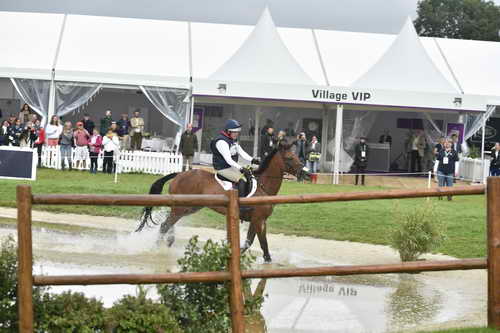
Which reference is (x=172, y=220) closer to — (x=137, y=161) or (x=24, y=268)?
(x=24, y=268)

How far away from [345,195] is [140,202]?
60.1 inches

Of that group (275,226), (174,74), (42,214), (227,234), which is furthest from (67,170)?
(227,234)

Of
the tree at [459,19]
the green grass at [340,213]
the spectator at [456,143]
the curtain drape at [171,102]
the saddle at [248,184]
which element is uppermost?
the tree at [459,19]

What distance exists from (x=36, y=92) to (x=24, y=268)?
23.8m

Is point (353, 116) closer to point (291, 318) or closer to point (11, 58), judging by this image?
point (11, 58)

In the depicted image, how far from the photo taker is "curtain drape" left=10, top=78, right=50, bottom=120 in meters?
29.3

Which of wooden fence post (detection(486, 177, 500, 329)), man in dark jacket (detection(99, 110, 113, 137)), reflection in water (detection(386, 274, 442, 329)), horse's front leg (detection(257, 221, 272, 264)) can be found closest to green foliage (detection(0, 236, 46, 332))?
horse's front leg (detection(257, 221, 272, 264))

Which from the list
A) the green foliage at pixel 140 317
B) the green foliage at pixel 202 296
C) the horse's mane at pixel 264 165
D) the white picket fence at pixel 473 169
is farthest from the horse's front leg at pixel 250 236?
the white picket fence at pixel 473 169

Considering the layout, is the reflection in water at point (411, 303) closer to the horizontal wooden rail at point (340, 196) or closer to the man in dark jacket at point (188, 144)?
the horizontal wooden rail at point (340, 196)

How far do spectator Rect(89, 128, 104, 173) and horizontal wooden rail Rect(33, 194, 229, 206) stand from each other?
20120 millimetres

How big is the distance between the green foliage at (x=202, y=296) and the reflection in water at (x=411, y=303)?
2468 mm

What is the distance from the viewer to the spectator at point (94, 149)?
26.6m

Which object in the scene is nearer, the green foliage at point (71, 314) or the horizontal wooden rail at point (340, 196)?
the green foliage at point (71, 314)

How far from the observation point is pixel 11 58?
100ft
